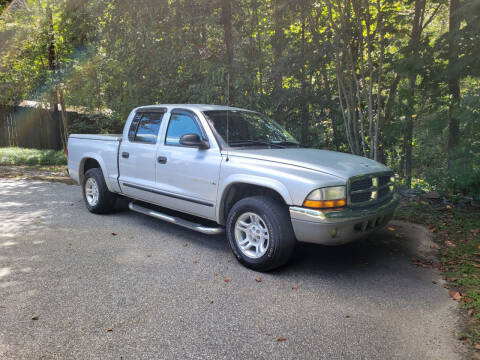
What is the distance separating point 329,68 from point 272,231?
18.9 ft

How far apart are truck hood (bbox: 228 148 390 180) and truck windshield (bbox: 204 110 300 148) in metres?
0.39

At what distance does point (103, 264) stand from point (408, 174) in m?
7.04

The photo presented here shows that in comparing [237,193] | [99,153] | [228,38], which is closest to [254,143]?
[237,193]

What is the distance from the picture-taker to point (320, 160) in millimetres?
4211

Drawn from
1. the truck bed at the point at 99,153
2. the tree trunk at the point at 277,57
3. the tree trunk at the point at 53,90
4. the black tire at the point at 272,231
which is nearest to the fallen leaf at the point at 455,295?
the black tire at the point at 272,231

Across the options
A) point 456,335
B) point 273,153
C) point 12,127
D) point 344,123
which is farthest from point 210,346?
point 12,127

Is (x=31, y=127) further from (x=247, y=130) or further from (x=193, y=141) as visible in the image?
(x=193, y=141)

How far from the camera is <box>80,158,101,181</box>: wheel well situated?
693cm

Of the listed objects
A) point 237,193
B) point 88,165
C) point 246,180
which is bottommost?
point 237,193

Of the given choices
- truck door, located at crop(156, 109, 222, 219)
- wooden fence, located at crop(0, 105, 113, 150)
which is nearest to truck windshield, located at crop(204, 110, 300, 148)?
truck door, located at crop(156, 109, 222, 219)

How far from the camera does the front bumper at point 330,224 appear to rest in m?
3.71

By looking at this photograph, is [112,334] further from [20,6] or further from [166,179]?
[20,6]

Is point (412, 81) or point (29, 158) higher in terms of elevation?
point (412, 81)

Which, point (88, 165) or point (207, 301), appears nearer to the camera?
point (207, 301)
